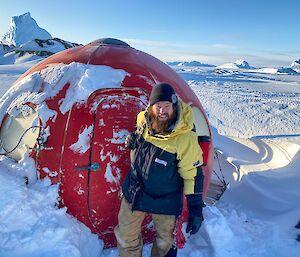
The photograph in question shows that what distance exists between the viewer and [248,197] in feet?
14.8

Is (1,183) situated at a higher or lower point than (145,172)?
lower

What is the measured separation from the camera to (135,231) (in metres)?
2.89

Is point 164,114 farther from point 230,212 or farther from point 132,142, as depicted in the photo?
point 230,212

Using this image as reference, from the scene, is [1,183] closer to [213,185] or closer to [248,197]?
[213,185]

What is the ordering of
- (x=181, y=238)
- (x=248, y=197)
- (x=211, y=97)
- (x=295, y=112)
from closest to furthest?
(x=181, y=238) → (x=248, y=197) → (x=295, y=112) → (x=211, y=97)

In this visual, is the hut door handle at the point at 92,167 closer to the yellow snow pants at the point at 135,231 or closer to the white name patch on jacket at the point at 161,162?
the yellow snow pants at the point at 135,231

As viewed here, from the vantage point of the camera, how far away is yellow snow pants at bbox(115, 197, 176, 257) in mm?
2827

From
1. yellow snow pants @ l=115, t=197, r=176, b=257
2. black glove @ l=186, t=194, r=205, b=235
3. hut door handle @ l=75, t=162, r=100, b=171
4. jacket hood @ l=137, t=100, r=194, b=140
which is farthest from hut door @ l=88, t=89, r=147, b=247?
black glove @ l=186, t=194, r=205, b=235

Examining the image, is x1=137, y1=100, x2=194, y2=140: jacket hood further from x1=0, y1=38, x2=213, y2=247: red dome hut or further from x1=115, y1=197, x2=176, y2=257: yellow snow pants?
x1=115, y1=197, x2=176, y2=257: yellow snow pants

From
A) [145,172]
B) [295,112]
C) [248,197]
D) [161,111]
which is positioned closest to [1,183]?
[145,172]

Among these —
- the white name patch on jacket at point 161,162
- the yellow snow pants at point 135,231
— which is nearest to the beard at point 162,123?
the white name patch on jacket at point 161,162

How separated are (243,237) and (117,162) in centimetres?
160

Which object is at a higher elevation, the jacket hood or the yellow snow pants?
the jacket hood

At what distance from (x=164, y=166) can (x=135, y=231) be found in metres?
0.71
